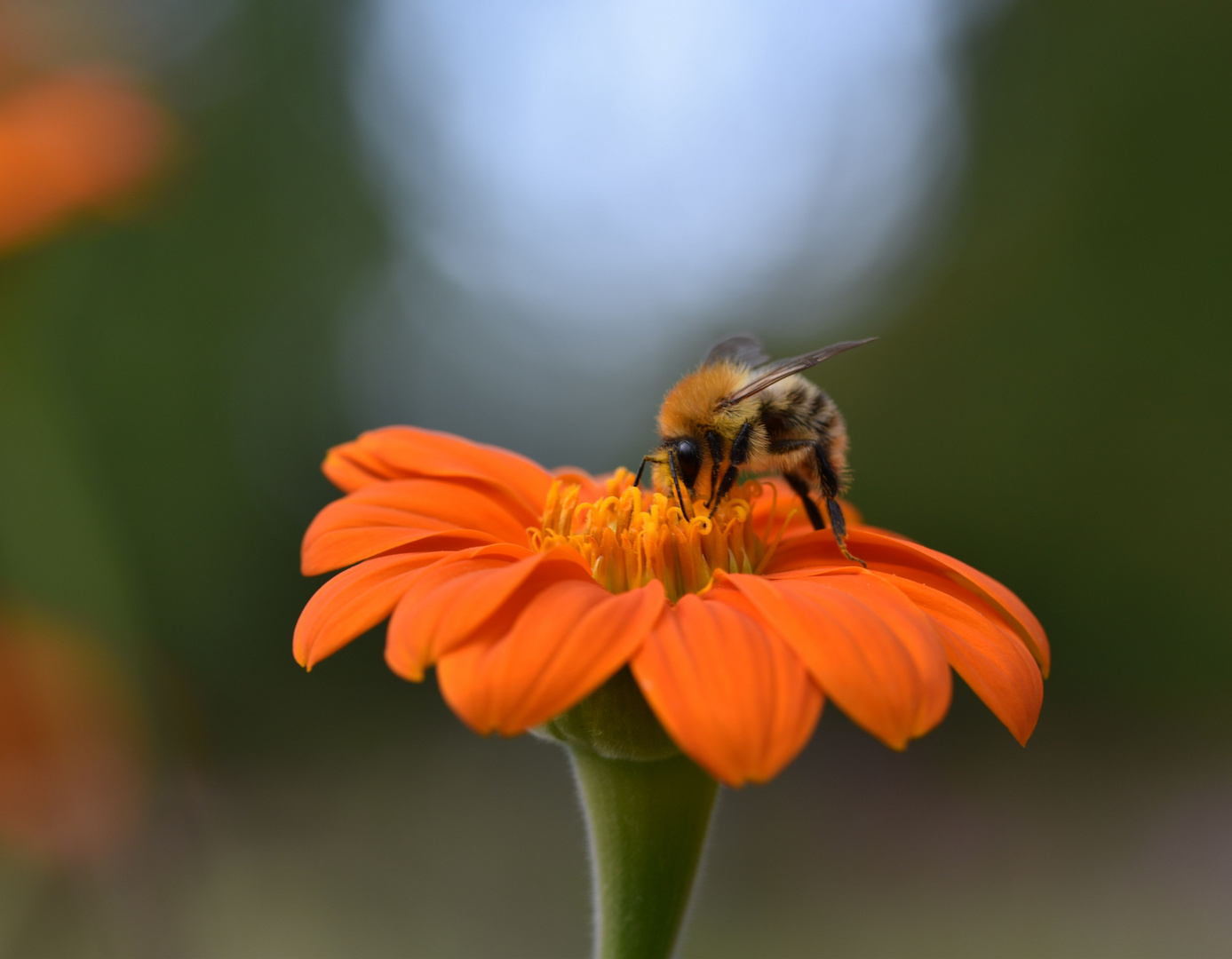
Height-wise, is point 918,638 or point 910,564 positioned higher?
point 918,638

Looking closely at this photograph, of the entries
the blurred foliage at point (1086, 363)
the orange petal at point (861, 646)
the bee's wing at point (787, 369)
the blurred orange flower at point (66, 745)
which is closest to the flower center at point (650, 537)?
the bee's wing at point (787, 369)

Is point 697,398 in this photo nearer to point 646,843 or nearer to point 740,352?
point 740,352

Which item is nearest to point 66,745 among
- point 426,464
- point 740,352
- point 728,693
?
point 426,464

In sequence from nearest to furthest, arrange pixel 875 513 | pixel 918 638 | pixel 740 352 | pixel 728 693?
pixel 728 693 → pixel 918 638 → pixel 740 352 → pixel 875 513

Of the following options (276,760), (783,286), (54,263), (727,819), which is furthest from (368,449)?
(276,760)

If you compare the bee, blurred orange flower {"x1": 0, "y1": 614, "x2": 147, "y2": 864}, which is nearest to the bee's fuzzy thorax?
the bee

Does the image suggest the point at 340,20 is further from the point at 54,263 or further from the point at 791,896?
the point at 791,896
